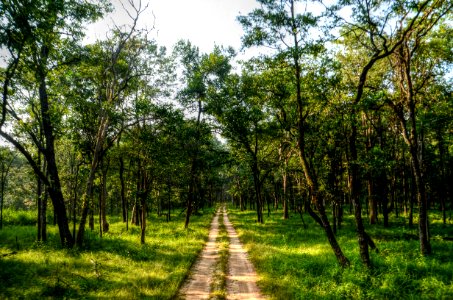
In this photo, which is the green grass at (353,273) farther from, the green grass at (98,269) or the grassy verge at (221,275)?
the green grass at (98,269)

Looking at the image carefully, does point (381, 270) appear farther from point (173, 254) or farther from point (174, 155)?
point (174, 155)

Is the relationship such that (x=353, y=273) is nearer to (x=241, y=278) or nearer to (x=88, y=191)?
(x=241, y=278)

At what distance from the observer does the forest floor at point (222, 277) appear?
10492 mm

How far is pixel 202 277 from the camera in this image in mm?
12664

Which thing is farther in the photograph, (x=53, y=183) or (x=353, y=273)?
(x=53, y=183)

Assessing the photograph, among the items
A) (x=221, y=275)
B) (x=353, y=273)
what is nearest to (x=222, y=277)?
(x=221, y=275)

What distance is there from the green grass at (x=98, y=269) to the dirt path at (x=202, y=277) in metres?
0.37

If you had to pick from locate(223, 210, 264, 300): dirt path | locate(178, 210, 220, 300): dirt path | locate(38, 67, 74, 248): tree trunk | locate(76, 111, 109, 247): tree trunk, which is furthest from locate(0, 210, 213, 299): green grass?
locate(223, 210, 264, 300): dirt path

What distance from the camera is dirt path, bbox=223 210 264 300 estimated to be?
34.1 ft

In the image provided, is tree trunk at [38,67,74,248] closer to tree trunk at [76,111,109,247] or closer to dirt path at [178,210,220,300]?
tree trunk at [76,111,109,247]

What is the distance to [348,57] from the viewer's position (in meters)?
20.1

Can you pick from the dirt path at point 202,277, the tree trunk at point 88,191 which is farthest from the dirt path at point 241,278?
the tree trunk at point 88,191

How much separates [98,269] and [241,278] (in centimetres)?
640

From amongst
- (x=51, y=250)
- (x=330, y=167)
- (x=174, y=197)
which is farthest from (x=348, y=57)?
(x=174, y=197)
